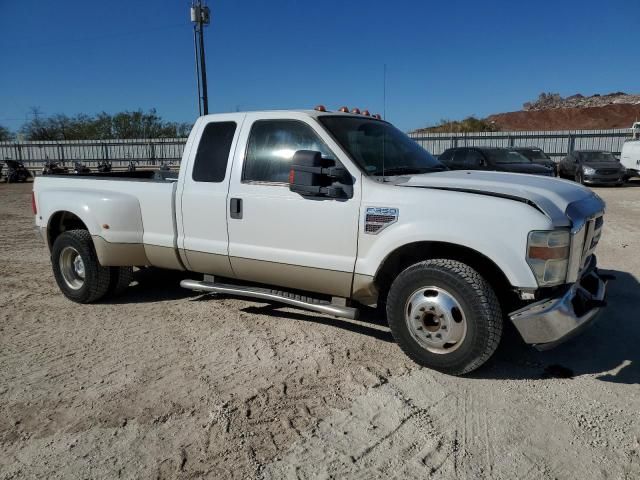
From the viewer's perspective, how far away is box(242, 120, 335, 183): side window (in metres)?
4.29

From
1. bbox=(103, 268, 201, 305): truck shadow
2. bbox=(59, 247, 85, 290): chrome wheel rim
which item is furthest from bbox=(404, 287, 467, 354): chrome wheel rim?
bbox=(59, 247, 85, 290): chrome wheel rim

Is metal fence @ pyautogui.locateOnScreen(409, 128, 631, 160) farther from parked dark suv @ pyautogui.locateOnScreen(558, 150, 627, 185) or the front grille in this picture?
the front grille

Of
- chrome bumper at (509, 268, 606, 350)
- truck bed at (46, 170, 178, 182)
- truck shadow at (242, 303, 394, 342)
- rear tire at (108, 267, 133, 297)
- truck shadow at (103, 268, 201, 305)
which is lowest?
truck shadow at (103, 268, 201, 305)

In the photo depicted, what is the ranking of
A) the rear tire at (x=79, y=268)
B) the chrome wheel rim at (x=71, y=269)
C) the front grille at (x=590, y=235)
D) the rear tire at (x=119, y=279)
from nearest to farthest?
the front grille at (x=590, y=235) < the rear tire at (x=79, y=268) < the rear tire at (x=119, y=279) < the chrome wheel rim at (x=71, y=269)

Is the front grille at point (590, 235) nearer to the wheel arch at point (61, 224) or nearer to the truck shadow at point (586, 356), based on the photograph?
the truck shadow at point (586, 356)

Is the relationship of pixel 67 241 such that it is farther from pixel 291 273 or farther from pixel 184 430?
pixel 184 430

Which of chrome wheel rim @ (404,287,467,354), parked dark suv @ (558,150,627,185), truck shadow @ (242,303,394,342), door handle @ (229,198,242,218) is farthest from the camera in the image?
parked dark suv @ (558,150,627,185)

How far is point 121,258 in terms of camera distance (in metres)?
5.21

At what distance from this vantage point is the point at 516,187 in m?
3.66

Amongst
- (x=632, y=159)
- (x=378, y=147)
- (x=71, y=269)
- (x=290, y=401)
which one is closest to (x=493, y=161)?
(x=632, y=159)

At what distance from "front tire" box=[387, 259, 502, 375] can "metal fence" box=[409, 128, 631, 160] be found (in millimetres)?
25386

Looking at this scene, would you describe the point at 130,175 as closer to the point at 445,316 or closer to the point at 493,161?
the point at 445,316

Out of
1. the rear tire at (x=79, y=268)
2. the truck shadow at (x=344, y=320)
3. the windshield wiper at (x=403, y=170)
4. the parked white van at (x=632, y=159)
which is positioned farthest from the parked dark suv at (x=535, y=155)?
A: the rear tire at (x=79, y=268)

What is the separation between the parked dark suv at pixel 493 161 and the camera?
Result: 15.1m
